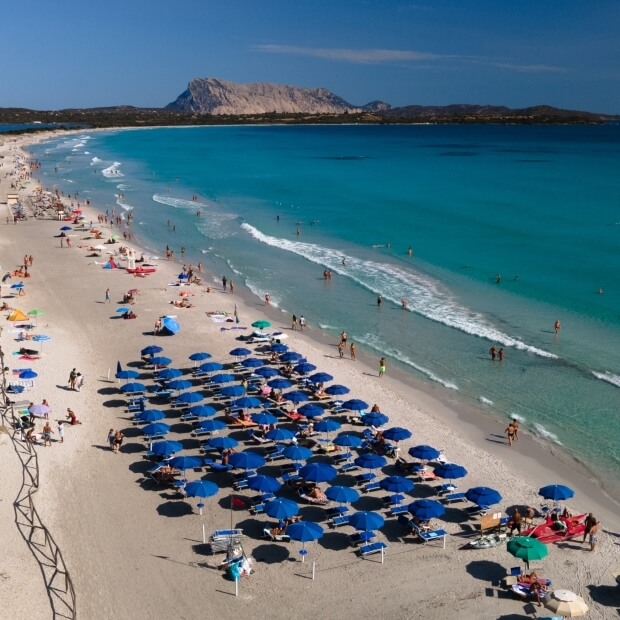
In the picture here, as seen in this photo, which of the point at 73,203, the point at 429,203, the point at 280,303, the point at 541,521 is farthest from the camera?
the point at 429,203

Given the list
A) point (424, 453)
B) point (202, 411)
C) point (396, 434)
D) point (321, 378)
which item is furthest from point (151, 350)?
point (424, 453)

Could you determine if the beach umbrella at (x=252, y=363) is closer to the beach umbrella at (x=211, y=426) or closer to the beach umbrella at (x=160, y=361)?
the beach umbrella at (x=160, y=361)

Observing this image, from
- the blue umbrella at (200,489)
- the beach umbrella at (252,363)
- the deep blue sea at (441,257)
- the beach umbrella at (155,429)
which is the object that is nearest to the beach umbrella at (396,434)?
the deep blue sea at (441,257)

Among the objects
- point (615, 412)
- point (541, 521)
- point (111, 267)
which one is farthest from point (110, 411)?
point (111, 267)

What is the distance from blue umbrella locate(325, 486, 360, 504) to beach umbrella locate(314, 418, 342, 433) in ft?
12.2

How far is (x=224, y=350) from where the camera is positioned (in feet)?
96.8

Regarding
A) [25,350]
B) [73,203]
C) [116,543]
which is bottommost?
[116,543]

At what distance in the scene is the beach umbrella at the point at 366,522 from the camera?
16188 mm

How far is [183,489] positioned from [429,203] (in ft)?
195

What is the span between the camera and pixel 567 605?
14102 millimetres

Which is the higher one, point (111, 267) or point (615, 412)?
point (111, 267)

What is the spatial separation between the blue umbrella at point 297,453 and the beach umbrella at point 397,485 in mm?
2434

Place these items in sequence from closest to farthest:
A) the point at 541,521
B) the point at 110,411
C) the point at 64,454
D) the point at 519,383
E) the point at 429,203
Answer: the point at 541,521
the point at 64,454
the point at 110,411
the point at 519,383
the point at 429,203

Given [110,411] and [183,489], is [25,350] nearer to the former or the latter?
[110,411]
